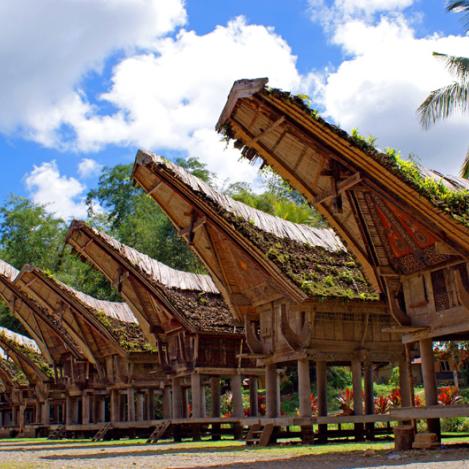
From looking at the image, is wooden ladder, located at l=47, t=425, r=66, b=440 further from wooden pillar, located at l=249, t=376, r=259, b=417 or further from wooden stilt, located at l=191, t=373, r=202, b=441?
wooden stilt, located at l=191, t=373, r=202, b=441

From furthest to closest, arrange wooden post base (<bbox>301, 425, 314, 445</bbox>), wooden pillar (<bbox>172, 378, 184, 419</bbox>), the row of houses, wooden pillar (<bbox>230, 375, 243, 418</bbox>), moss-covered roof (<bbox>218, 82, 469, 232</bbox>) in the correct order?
wooden pillar (<bbox>172, 378, 184, 419</bbox>), wooden pillar (<bbox>230, 375, 243, 418</bbox>), wooden post base (<bbox>301, 425, 314, 445</bbox>), the row of houses, moss-covered roof (<bbox>218, 82, 469, 232</bbox>)

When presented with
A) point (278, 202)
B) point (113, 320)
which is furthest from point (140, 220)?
point (113, 320)

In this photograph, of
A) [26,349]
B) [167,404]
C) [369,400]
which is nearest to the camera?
[369,400]

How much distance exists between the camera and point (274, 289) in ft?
53.7

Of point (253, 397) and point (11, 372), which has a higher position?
point (11, 372)

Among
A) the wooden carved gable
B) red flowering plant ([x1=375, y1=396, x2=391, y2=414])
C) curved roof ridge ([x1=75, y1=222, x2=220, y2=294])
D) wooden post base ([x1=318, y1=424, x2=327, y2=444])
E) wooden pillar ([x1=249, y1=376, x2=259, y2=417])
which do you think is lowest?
wooden post base ([x1=318, y1=424, x2=327, y2=444])

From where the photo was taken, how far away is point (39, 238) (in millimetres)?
50625

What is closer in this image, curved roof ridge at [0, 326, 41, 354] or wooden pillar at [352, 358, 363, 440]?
wooden pillar at [352, 358, 363, 440]

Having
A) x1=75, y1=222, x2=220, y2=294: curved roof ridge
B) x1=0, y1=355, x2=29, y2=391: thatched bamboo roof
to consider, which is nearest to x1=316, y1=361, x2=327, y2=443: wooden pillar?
x1=75, y1=222, x2=220, y2=294: curved roof ridge

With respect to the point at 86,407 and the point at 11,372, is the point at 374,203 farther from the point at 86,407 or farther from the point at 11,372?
the point at 11,372

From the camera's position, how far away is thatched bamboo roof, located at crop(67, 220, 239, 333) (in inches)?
797

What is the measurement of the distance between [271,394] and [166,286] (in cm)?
535

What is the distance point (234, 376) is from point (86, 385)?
30.0ft

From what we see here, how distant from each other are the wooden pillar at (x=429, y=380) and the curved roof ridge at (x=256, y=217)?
17.5 ft
